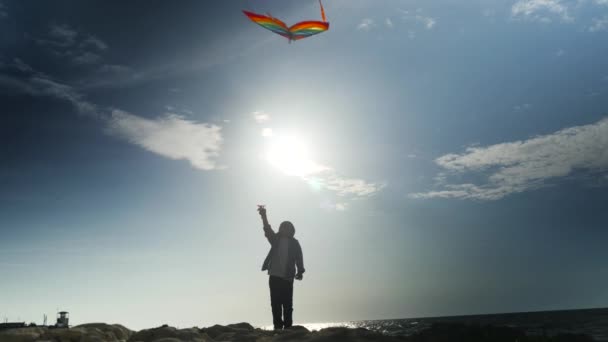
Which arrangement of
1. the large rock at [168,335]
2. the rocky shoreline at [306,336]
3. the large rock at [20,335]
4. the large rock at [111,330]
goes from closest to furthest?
the rocky shoreline at [306,336]
the large rock at [20,335]
the large rock at [168,335]
the large rock at [111,330]

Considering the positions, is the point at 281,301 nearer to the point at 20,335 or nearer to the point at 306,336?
the point at 306,336

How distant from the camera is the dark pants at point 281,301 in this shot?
10.2 metres

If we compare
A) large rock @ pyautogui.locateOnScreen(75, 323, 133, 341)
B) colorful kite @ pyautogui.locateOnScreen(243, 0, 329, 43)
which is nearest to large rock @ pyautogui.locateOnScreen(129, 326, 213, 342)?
large rock @ pyautogui.locateOnScreen(75, 323, 133, 341)

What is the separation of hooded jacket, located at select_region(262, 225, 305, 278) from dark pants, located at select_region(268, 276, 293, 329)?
14.2 inches

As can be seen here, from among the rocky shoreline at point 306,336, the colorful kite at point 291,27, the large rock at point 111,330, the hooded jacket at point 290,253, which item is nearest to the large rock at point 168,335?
the rocky shoreline at point 306,336

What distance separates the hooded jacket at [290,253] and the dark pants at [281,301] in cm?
36

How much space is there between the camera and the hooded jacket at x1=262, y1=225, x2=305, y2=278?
10.6 m

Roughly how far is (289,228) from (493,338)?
228 inches

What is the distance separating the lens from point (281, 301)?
33.7ft

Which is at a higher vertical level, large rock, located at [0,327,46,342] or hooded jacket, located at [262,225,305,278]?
hooded jacket, located at [262,225,305,278]

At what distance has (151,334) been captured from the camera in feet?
25.5

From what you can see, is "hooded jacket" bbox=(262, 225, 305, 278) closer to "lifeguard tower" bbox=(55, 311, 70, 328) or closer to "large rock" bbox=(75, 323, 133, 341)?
"large rock" bbox=(75, 323, 133, 341)

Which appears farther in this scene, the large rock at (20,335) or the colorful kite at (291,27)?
the colorful kite at (291,27)

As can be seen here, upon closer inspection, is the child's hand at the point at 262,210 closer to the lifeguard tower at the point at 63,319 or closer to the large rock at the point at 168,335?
the large rock at the point at 168,335
